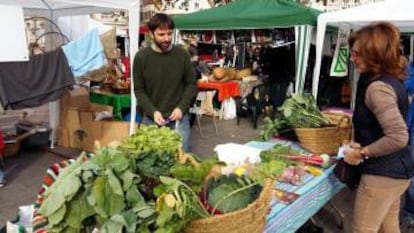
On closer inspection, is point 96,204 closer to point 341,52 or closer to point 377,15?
point 377,15

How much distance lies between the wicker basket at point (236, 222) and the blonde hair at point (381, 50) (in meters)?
0.83

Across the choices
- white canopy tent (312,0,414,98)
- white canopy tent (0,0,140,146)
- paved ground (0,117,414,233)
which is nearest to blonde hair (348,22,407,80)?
paved ground (0,117,414,233)

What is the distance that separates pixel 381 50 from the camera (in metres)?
1.72

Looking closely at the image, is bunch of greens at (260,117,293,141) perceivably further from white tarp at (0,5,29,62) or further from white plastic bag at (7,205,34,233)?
white tarp at (0,5,29,62)

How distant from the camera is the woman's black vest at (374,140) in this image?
5.84 ft

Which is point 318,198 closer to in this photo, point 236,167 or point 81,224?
point 236,167

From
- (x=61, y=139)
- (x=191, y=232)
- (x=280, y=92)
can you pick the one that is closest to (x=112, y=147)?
(x=191, y=232)

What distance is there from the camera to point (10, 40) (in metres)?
3.91

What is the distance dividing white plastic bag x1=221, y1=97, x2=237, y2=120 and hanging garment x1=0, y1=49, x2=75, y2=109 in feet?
11.8

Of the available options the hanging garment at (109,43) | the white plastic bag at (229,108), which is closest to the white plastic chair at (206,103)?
the white plastic bag at (229,108)

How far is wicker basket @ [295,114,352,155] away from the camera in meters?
2.45

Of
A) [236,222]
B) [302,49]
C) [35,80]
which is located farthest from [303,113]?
[302,49]

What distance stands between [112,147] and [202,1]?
12116mm

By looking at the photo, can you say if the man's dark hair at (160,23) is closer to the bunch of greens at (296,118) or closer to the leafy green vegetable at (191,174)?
the bunch of greens at (296,118)
